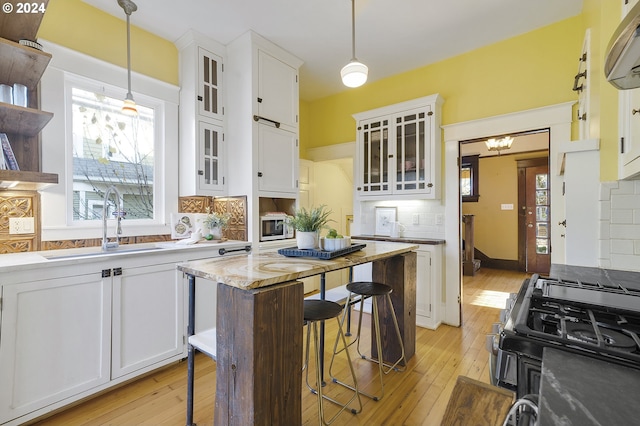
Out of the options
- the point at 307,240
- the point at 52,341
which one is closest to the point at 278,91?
the point at 307,240

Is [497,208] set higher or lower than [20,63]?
lower

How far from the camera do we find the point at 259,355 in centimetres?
122

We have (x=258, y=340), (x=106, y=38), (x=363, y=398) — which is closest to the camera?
(x=258, y=340)

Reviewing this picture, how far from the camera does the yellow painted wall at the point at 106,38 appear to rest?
2.27 metres

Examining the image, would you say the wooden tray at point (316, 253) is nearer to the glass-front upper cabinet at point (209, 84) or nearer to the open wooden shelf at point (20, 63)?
the open wooden shelf at point (20, 63)

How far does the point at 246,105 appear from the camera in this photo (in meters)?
2.99

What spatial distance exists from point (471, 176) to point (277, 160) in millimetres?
4950

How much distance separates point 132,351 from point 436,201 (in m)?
3.22

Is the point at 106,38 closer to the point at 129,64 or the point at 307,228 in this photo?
the point at 129,64

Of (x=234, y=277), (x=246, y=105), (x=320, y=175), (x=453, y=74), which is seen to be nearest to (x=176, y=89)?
(x=246, y=105)

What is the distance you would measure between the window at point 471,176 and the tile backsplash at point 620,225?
194 inches

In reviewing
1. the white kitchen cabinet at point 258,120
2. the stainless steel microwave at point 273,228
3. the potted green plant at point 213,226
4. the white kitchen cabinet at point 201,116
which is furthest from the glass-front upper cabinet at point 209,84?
the stainless steel microwave at point 273,228

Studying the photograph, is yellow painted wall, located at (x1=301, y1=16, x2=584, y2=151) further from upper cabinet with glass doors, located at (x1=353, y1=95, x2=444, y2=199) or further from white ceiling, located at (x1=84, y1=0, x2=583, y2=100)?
upper cabinet with glass doors, located at (x1=353, y1=95, x2=444, y2=199)

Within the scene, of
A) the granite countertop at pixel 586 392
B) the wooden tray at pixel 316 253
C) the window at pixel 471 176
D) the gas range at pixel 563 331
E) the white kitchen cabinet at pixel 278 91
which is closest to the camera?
the granite countertop at pixel 586 392
